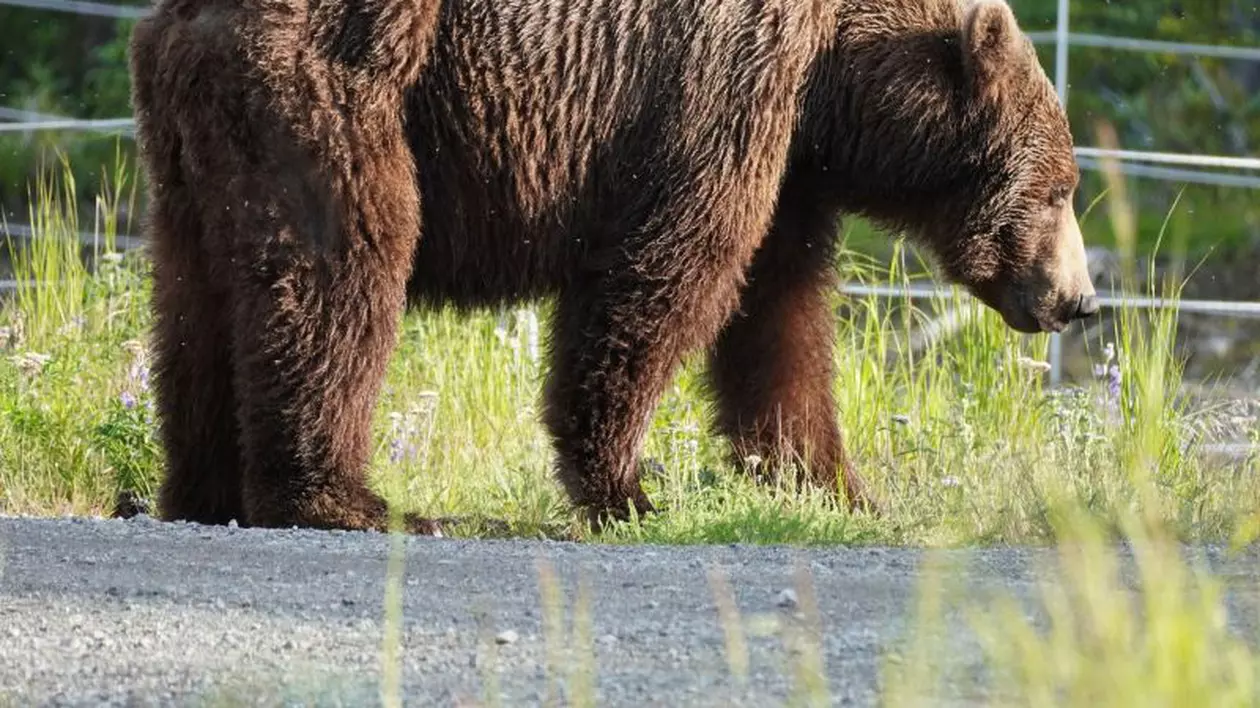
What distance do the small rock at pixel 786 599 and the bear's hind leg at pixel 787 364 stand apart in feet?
9.04

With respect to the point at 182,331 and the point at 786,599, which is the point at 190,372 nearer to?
the point at 182,331

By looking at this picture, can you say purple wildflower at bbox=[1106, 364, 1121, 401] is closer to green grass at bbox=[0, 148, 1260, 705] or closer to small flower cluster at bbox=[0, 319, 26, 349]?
green grass at bbox=[0, 148, 1260, 705]

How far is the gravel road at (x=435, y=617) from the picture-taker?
3.98 meters

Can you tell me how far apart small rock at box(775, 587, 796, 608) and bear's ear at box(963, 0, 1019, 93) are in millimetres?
2923

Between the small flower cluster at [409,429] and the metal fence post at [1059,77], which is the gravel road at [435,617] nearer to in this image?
the small flower cluster at [409,429]

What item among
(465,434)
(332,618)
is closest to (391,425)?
(465,434)

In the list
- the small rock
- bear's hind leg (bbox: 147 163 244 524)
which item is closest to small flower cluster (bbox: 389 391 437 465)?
bear's hind leg (bbox: 147 163 244 524)

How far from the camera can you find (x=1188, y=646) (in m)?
3.17

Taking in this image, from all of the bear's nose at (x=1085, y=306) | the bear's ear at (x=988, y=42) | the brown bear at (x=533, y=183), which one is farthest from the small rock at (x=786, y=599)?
the bear's nose at (x=1085, y=306)

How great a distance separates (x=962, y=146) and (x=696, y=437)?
1595 mm

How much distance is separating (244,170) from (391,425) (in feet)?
6.78

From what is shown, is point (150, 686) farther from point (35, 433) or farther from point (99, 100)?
point (99, 100)

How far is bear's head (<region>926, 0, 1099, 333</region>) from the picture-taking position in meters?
7.39

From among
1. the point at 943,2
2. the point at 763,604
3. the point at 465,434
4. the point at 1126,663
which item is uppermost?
the point at 943,2
